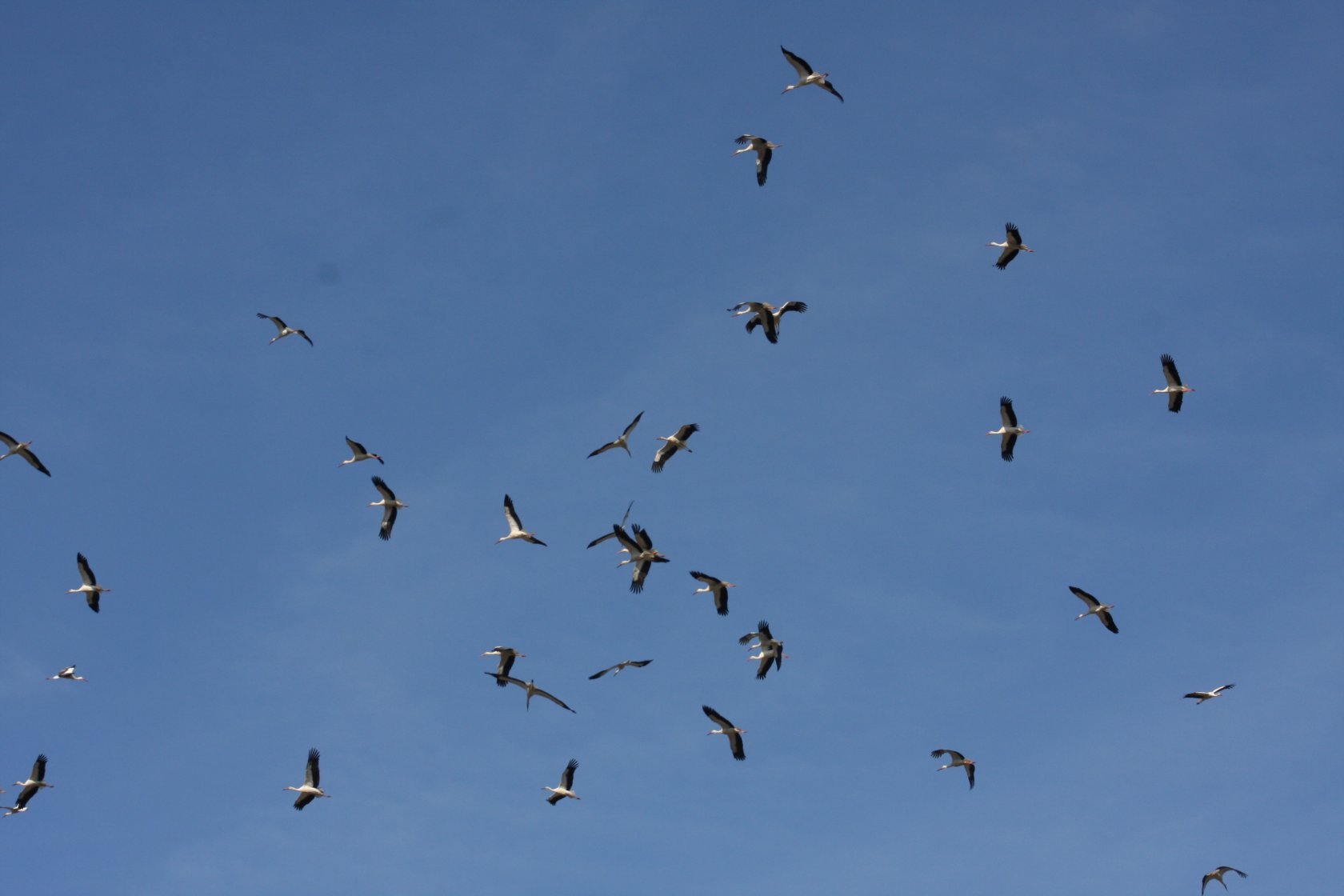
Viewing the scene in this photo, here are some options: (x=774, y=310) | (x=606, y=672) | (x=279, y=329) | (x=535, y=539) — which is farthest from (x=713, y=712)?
(x=279, y=329)

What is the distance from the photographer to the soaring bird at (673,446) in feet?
199

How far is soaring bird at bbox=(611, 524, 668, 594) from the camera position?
6174 centimetres

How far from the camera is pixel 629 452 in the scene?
62.1m

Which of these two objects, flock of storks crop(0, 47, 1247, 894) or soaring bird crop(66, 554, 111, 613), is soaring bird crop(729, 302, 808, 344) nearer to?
flock of storks crop(0, 47, 1247, 894)

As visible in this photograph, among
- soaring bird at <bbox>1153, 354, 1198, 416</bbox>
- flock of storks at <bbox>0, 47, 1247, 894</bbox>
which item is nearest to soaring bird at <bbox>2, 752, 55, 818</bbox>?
flock of storks at <bbox>0, 47, 1247, 894</bbox>

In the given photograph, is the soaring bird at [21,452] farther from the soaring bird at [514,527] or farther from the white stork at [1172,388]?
the white stork at [1172,388]

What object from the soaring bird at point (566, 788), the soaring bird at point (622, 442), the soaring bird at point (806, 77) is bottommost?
the soaring bird at point (566, 788)

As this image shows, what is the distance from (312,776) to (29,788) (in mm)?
11139

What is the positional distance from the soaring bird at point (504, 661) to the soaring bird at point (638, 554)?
4.62 m

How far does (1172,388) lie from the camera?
65.1 m

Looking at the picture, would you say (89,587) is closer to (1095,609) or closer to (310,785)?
(310,785)

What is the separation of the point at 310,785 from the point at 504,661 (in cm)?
788

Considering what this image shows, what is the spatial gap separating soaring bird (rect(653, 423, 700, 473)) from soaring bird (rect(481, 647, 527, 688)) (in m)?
8.07

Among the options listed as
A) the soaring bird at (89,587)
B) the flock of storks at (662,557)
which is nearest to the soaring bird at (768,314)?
the flock of storks at (662,557)
